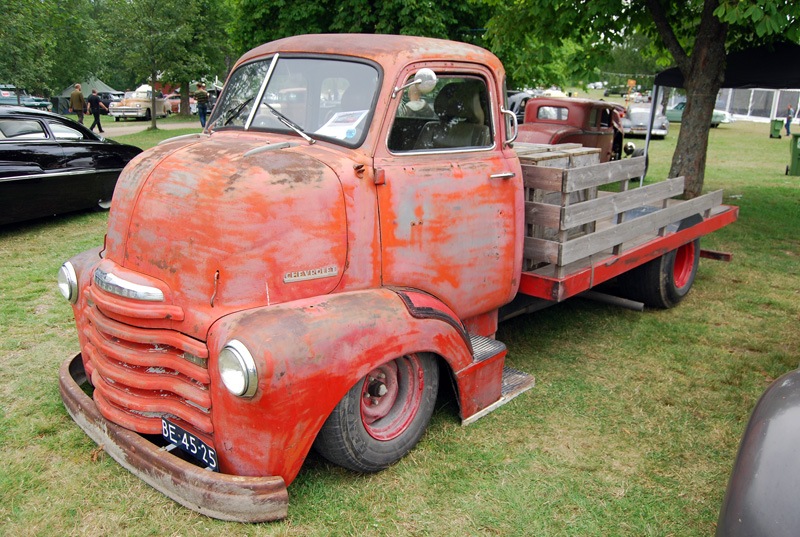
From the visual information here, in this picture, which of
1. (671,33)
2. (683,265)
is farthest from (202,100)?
(683,265)

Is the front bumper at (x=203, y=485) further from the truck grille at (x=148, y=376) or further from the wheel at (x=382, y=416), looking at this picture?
the wheel at (x=382, y=416)

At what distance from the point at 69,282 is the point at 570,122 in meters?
11.0

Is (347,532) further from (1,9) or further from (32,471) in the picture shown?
(1,9)

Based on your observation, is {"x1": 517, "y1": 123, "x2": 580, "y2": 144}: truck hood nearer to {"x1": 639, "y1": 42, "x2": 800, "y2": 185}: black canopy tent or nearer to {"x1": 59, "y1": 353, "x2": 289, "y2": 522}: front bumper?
{"x1": 639, "y1": 42, "x2": 800, "y2": 185}: black canopy tent

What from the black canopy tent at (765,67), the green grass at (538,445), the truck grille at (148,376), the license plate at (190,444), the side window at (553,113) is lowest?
the green grass at (538,445)

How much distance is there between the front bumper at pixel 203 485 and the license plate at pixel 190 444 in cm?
7

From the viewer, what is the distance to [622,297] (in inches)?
238

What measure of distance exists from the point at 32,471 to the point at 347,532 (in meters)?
1.72

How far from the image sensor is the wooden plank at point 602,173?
13.5 ft

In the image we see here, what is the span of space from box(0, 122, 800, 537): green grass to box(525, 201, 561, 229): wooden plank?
43.7 inches

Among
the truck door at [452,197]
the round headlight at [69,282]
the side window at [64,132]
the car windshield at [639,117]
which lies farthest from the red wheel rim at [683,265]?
the car windshield at [639,117]

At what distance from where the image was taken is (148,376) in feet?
10.2

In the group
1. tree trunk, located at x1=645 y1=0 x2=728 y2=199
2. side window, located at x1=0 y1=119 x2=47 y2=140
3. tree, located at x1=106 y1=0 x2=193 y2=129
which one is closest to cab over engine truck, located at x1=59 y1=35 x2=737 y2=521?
side window, located at x1=0 y1=119 x2=47 y2=140

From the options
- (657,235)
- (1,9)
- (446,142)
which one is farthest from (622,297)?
(1,9)
